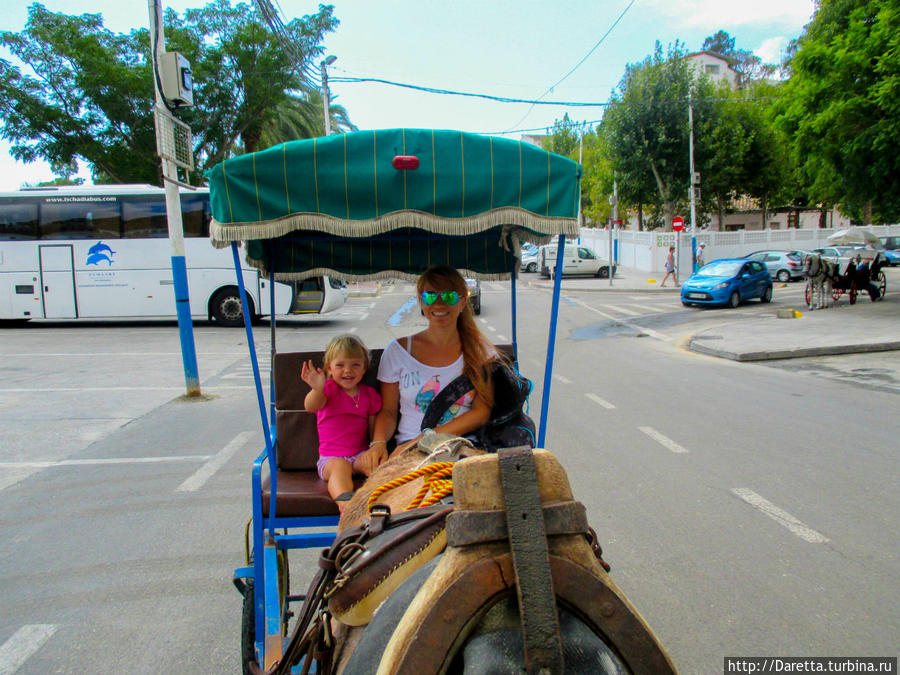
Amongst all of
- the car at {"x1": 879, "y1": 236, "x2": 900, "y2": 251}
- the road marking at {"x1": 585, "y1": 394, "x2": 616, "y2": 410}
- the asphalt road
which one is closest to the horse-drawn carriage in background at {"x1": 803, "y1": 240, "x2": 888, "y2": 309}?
the asphalt road

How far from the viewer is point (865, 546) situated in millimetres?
3979

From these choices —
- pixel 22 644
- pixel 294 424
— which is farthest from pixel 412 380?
pixel 22 644

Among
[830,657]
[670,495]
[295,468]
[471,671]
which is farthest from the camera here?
[670,495]

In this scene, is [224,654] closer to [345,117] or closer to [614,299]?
[614,299]

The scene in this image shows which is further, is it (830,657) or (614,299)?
(614,299)

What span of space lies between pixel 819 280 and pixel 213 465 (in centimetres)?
1816

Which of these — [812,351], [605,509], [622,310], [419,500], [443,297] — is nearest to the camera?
[419,500]

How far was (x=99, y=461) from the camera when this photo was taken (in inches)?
243

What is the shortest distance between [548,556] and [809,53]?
18677 millimetres

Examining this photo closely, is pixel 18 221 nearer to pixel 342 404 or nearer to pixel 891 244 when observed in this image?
pixel 342 404

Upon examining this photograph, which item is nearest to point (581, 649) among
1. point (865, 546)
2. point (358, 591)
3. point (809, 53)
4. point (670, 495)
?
point (358, 591)

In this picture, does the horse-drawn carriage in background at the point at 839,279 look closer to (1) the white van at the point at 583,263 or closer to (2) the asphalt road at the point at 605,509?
(2) the asphalt road at the point at 605,509

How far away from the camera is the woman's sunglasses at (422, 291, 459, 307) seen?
10.6 ft

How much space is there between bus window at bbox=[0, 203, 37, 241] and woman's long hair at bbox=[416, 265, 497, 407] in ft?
57.7
